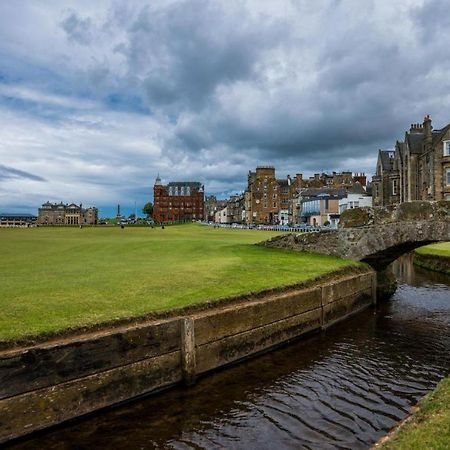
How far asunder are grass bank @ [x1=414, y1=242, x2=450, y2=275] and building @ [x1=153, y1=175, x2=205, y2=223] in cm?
15179

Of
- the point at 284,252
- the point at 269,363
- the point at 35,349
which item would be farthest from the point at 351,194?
the point at 35,349

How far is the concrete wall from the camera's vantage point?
788 centimetres

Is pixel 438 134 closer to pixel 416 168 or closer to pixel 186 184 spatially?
pixel 416 168

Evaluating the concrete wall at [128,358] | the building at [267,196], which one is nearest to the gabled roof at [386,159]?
the building at [267,196]

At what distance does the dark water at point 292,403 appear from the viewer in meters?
8.14

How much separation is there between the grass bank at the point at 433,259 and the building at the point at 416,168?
17679 mm

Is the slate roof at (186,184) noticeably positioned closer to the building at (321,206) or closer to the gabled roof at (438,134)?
the building at (321,206)

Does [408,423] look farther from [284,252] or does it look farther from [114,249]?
[114,249]

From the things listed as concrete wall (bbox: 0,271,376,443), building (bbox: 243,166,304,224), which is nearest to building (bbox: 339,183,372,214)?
building (bbox: 243,166,304,224)

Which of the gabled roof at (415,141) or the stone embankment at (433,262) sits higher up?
the gabled roof at (415,141)

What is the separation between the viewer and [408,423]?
6777 millimetres

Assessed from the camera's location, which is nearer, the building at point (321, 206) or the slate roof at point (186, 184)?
the building at point (321, 206)

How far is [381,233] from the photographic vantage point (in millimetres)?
21391

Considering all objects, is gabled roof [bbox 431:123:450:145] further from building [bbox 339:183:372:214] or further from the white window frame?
building [bbox 339:183:372:214]
